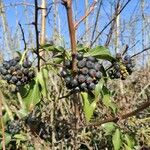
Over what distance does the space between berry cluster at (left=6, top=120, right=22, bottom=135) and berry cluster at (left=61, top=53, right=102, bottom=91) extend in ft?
1.86

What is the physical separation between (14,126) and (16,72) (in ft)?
1.78

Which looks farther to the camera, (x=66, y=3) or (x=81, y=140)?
(x=81, y=140)

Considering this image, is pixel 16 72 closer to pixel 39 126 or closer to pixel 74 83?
pixel 74 83

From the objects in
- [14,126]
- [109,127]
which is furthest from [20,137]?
[109,127]

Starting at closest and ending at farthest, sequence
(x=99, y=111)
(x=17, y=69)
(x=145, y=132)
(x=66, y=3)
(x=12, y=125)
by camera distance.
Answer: (x=66, y=3)
(x=17, y=69)
(x=99, y=111)
(x=12, y=125)
(x=145, y=132)

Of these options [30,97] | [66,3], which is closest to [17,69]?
[30,97]

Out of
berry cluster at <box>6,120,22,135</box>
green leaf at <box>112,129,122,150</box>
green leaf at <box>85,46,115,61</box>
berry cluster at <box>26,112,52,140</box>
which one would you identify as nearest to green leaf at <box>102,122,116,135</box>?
green leaf at <box>112,129,122,150</box>

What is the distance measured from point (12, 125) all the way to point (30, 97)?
0.46 meters

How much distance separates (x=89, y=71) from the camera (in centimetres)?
113

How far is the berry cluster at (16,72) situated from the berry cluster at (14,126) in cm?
46

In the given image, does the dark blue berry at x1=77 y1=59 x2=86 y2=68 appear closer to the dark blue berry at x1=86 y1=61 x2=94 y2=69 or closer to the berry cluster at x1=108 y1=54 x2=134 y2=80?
the dark blue berry at x1=86 y1=61 x2=94 y2=69

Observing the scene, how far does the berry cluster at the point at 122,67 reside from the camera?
4.15 ft

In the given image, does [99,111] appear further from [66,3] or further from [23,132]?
[66,3]

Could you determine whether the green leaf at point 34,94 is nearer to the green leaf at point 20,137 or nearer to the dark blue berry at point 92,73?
the dark blue berry at point 92,73
